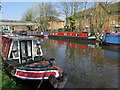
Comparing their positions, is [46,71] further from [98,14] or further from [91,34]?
[98,14]

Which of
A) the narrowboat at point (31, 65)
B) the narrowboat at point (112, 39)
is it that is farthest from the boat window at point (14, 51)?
the narrowboat at point (112, 39)

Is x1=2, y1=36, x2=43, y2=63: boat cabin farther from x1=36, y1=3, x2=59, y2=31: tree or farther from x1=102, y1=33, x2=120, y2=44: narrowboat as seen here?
x1=36, y1=3, x2=59, y2=31: tree

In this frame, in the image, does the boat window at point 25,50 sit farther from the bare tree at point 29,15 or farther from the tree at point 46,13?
the bare tree at point 29,15

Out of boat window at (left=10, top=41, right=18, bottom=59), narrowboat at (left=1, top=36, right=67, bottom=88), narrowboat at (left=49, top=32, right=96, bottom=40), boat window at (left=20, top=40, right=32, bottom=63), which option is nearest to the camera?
narrowboat at (left=1, top=36, right=67, bottom=88)

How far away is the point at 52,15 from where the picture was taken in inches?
1635

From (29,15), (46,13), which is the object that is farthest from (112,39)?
(29,15)

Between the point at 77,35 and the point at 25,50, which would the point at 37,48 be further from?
the point at 77,35

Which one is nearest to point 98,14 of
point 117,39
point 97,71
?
point 117,39

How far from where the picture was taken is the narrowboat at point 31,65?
4.98 m

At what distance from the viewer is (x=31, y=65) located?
5.70m

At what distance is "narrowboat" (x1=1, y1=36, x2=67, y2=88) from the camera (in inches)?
196

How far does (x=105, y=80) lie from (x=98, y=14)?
73.7ft

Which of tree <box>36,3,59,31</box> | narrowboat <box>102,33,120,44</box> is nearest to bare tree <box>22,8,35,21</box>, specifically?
tree <box>36,3,59,31</box>

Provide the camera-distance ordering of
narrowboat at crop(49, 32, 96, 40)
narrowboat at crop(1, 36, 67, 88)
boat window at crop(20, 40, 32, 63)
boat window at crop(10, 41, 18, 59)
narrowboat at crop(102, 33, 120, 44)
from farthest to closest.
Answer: narrowboat at crop(49, 32, 96, 40), narrowboat at crop(102, 33, 120, 44), boat window at crop(20, 40, 32, 63), boat window at crop(10, 41, 18, 59), narrowboat at crop(1, 36, 67, 88)
